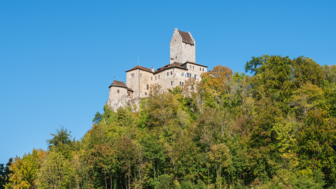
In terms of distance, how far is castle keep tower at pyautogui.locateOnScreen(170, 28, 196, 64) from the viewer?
9162 cm

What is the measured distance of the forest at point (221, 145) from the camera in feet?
135

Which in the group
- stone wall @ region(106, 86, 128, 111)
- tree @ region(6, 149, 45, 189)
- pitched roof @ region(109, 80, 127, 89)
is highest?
pitched roof @ region(109, 80, 127, 89)

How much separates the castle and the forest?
660 inches

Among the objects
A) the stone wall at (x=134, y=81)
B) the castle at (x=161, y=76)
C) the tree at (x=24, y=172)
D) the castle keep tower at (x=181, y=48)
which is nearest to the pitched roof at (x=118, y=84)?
the castle at (x=161, y=76)

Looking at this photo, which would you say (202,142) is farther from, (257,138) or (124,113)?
(124,113)

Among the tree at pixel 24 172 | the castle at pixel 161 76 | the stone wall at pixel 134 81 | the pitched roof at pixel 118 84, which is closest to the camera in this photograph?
the tree at pixel 24 172

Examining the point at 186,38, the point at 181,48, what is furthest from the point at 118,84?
the point at 186,38

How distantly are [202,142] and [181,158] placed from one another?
12.3 feet

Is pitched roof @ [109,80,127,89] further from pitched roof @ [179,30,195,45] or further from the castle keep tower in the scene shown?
pitched roof @ [179,30,195,45]

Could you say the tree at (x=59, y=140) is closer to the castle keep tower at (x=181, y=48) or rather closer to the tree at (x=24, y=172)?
the tree at (x=24, y=172)

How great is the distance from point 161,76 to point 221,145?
45202 millimetres

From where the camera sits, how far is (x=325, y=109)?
47.0 meters

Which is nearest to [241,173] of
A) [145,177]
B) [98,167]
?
[145,177]

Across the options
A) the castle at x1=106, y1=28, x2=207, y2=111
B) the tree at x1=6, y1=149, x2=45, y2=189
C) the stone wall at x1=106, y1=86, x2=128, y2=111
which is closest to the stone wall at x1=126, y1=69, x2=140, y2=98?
the castle at x1=106, y1=28, x2=207, y2=111
